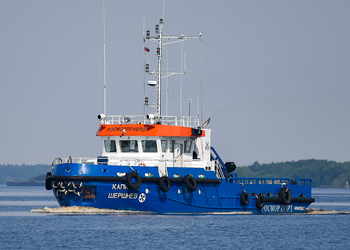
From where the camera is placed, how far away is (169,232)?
26.8m

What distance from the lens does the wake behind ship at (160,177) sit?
3027 centimetres

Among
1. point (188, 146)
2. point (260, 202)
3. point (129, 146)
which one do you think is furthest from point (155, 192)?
point (260, 202)

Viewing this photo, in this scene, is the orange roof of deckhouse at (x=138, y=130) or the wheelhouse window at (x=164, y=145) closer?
the orange roof of deckhouse at (x=138, y=130)

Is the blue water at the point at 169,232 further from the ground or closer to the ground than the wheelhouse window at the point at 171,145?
closer to the ground

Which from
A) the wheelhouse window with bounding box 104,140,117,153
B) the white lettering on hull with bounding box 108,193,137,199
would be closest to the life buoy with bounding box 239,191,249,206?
the white lettering on hull with bounding box 108,193,137,199

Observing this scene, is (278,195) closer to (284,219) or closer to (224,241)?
(284,219)

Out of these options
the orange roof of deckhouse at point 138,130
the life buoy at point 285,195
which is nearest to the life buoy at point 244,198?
the life buoy at point 285,195

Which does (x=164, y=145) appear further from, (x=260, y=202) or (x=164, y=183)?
(x=260, y=202)

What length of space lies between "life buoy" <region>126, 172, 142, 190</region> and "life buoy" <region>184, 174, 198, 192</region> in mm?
2581

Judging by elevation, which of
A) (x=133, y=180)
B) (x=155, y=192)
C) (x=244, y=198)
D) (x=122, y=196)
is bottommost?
(x=244, y=198)

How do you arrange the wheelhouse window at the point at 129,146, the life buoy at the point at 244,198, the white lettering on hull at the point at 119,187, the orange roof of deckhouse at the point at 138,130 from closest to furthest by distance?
the white lettering on hull at the point at 119,187 < the orange roof of deckhouse at the point at 138,130 < the wheelhouse window at the point at 129,146 < the life buoy at the point at 244,198

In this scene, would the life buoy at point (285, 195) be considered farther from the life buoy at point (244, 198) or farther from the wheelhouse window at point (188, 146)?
the wheelhouse window at point (188, 146)

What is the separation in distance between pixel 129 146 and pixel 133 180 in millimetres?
2897

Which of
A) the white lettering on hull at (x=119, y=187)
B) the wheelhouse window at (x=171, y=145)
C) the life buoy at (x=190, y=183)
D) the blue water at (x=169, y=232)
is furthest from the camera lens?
the wheelhouse window at (x=171, y=145)
